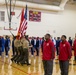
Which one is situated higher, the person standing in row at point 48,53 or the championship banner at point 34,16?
the championship banner at point 34,16

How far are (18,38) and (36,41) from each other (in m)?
5.09

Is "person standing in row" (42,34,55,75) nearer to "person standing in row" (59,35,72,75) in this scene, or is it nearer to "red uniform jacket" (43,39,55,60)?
"red uniform jacket" (43,39,55,60)

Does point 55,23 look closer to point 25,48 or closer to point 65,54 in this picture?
point 25,48

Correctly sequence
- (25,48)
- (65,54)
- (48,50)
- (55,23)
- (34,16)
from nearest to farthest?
(48,50)
(65,54)
(25,48)
(34,16)
(55,23)

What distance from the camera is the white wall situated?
73.2 ft

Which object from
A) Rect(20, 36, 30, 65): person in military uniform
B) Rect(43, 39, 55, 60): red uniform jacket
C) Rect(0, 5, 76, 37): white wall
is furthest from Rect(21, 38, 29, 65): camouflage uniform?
Rect(0, 5, 76, 37): white wall

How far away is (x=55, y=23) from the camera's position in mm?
23984

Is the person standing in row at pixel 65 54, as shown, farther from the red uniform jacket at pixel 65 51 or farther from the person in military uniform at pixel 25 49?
the person in military uniform at pixel 25 49

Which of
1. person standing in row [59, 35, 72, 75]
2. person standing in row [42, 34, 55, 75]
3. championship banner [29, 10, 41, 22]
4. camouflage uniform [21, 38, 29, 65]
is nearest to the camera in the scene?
person standing in row [42, 34, 55, 75]

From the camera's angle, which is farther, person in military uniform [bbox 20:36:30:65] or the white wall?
the white wall

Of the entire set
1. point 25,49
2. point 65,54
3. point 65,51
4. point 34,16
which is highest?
point 34,16

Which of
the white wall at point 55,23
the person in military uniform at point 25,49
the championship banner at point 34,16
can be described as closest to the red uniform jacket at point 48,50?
the person in military uniform at point 25,49

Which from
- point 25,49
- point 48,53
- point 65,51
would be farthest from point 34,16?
point 48,53

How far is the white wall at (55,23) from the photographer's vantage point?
22.3 m
